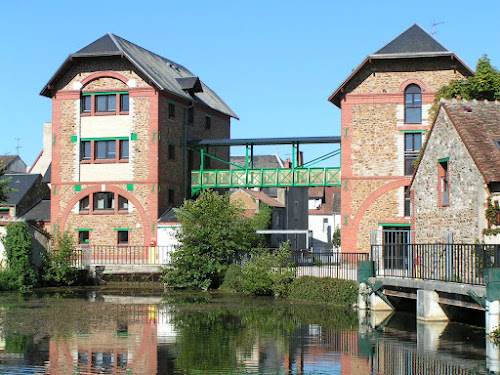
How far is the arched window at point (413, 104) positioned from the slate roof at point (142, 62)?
12.0 m

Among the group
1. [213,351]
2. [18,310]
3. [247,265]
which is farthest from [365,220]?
[213,351]

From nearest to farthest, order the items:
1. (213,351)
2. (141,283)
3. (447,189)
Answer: (213,351)
(447,189)
(141,283)

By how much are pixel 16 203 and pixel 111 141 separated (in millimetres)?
7591

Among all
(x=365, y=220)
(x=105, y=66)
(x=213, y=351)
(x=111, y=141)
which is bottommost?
(x=213, y=351)

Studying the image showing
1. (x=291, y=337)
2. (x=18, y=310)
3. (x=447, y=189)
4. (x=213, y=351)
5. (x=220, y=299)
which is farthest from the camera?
(x=220, y=299)

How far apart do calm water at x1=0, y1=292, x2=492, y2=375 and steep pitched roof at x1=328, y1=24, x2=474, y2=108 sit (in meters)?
14.4

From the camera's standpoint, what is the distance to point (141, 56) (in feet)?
144

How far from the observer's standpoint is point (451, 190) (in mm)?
23203

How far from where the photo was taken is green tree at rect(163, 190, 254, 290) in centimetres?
3412

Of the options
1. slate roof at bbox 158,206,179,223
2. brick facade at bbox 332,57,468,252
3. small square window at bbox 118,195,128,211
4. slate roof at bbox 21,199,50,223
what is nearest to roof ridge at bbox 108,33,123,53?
small square window at bbox 118,195,128,211

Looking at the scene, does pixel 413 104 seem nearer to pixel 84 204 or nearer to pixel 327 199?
pixel 84 204

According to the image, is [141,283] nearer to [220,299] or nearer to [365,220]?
[220,299]

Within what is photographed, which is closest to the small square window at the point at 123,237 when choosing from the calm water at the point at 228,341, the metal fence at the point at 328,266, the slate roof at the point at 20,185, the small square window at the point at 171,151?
the small square window at the point at 171,151

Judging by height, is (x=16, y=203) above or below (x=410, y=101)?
below
